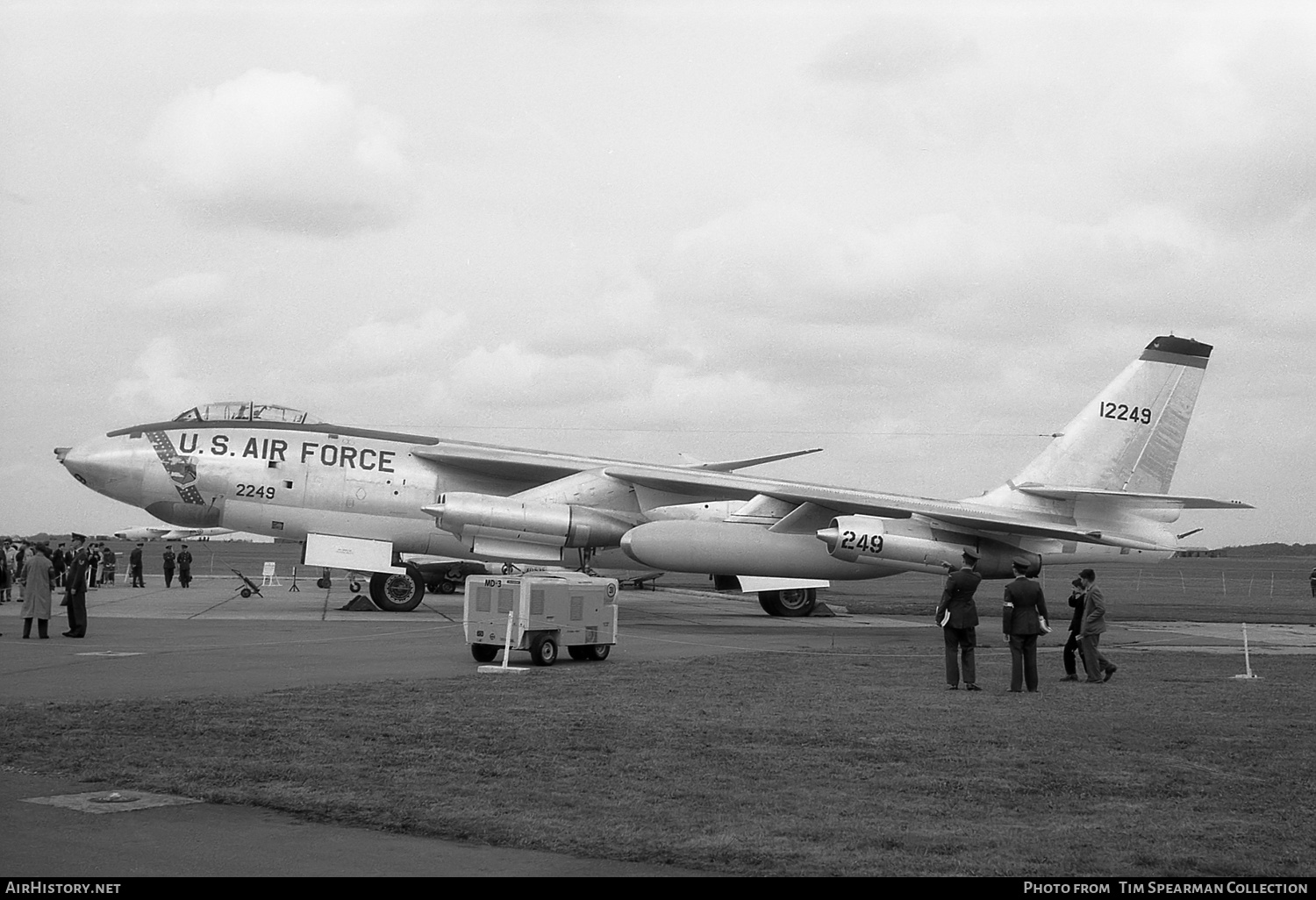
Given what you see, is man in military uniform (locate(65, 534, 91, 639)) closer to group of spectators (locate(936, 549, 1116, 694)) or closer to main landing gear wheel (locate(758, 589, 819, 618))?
group of spectators (locate(936, 549, 1116, 694))

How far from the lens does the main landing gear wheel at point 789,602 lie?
30.3m

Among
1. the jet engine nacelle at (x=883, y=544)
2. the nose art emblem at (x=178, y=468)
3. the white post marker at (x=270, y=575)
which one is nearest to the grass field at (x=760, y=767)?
the jet engine nacelle at (x=883, y=544)

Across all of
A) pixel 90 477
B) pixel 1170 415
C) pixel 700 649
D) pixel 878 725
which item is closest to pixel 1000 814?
pixel 878 725

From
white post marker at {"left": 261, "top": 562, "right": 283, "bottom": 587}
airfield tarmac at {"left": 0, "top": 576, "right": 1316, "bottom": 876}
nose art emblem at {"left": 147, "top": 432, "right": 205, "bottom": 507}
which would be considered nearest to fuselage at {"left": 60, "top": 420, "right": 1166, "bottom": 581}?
nose art emblem at {"left": 147, "top": 432, "right": 205, "bottom": 507}

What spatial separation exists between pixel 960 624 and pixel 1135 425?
1475cm

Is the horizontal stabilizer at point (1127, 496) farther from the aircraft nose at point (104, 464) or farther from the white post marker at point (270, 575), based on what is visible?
the white post marker at point (270, 575)

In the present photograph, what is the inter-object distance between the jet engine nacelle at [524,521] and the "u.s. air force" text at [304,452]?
6.63 ft

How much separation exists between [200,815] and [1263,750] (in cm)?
786

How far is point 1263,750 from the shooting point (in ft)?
32.6

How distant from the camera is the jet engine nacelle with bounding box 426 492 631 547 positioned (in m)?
25.9

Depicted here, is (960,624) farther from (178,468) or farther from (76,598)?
(178,468)

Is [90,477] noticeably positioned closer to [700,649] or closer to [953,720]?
[700,649]

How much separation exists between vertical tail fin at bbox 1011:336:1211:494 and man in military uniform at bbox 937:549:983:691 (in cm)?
1350

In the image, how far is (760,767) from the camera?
29.2 feet
